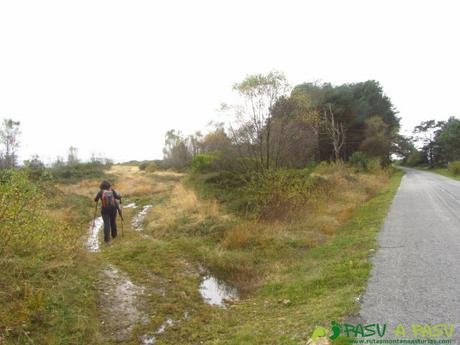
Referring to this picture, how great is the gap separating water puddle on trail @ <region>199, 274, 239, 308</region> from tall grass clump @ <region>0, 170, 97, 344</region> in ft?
7.22

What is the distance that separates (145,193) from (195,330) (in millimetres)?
19708

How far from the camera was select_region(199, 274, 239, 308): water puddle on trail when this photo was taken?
6114 mm

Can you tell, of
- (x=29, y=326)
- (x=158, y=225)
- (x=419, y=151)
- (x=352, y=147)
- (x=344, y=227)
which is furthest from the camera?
(x=419, y=151)

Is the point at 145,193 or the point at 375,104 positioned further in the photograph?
the point at 375,104

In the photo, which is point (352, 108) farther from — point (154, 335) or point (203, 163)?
point (154, 335)

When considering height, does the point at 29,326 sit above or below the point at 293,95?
below

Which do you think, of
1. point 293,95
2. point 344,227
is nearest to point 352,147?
point 293,95

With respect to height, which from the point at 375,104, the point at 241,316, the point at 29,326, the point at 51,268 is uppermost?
the point at 375,104

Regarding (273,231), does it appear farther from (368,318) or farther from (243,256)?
(368,318)

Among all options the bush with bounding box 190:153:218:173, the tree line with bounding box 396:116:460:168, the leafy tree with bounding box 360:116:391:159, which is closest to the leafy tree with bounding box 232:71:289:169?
the bush with bounding box 190:153:218:173

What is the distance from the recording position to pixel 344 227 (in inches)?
420

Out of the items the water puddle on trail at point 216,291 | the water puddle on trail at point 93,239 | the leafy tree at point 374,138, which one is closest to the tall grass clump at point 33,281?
the water puddle on trail at point 216,291

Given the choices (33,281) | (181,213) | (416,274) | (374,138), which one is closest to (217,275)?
(33,281)

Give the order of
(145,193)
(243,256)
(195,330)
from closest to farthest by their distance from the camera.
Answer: (195,330)
(243,256)
(145,193)
